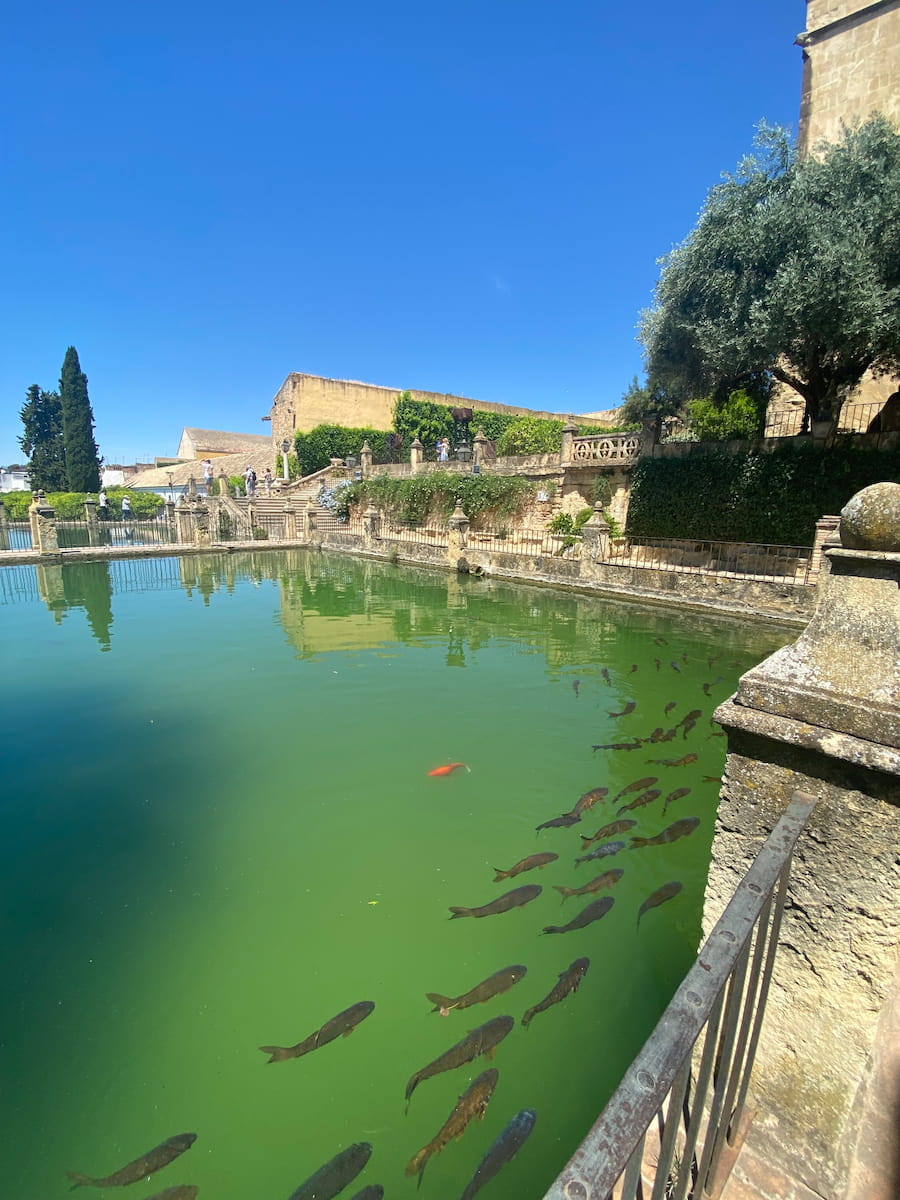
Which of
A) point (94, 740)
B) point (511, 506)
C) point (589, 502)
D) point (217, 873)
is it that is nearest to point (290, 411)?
point (511, 506)

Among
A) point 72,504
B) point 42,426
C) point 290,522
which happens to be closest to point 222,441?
point 42,426

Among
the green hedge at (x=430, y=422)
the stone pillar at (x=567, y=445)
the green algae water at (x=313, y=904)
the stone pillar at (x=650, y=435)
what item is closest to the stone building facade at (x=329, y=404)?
the green hedge at (x=430, y=422)

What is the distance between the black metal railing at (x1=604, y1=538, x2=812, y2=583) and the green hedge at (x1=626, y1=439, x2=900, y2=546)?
30 cm

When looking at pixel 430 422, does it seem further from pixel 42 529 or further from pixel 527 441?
pixel 42 529

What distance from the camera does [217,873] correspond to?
4219 mm

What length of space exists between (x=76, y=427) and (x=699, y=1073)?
50570 mm

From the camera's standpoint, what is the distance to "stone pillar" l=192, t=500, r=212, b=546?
24219mm

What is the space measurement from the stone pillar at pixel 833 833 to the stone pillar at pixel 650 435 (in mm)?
16994

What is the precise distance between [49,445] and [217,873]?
5467 cm

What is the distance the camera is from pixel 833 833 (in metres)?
1.74

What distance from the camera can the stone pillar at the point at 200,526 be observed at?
24219 mm

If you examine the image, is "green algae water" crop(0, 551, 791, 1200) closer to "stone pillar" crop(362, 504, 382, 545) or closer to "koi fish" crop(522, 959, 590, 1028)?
"koi fish" crop(522, 959, 590, 1028)

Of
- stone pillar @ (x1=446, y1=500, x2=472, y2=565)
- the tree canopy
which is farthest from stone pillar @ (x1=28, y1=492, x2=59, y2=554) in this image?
the tree canopy

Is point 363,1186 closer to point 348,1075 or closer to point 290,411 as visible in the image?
point 348,1075
